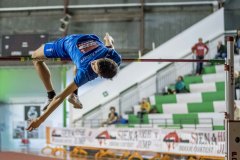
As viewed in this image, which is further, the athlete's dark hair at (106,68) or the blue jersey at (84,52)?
the blue jersey at (84,52)

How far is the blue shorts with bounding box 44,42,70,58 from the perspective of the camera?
17.2 ft

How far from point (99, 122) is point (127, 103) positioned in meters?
1.29

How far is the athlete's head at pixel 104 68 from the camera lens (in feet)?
14.7

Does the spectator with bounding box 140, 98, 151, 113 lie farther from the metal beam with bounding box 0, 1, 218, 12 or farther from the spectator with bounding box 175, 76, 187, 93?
the metal beam with bounding box 0, 1, 218, 12

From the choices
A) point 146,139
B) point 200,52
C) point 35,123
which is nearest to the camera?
point 35,123

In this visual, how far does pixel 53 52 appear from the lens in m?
5.29

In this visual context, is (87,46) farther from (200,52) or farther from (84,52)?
(200,52)

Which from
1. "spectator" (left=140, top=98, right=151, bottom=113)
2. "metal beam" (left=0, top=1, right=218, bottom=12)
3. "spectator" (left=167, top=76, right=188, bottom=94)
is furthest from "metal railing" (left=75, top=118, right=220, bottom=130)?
"metal beam" (left=0, top=1, right=218, bottom=12)

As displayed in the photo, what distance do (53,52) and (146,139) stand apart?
693cm

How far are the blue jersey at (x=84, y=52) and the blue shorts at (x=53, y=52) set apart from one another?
1.8 inches

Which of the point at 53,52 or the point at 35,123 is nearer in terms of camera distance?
the point at 35,123

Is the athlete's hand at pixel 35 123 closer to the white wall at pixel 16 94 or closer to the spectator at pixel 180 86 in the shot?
the spectator at pixel 180 86

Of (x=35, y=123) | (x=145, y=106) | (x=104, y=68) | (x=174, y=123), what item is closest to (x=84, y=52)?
(x=104, y=68)

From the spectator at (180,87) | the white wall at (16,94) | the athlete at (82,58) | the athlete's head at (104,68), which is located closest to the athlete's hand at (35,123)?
the athlete at (82,58)
